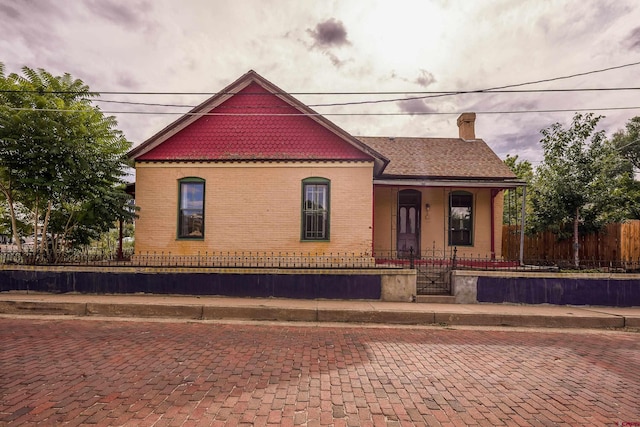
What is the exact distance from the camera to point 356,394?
386cm

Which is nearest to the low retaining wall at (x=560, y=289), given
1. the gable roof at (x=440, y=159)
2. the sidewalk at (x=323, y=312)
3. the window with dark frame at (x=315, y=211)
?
Result: the sidewalk at (x=323, y=312)

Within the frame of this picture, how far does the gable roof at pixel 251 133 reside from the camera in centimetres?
1109

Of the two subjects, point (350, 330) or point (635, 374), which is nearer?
point (635, 374)

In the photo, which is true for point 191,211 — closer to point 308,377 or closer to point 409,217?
point 308,377

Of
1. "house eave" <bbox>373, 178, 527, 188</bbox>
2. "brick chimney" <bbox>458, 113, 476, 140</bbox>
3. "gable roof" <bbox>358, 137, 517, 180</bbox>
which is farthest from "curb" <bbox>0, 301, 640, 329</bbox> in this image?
"brick chimney" <bbox>458, 113, 476, 140</bbox>

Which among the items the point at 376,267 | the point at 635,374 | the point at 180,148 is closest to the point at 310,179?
the point at 376,267

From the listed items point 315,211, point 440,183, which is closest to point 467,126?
point 440,183

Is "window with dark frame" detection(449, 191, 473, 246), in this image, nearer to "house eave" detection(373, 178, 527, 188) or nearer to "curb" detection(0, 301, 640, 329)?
"house eave" detection(373, 178, 527, 188)

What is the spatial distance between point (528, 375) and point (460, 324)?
3106 millimetres

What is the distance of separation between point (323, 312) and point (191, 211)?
20.9 ft

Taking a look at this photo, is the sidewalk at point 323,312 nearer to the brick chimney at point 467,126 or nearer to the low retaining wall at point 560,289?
the low retaining wall at point 560,289

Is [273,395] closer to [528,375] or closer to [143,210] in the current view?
[528,375]

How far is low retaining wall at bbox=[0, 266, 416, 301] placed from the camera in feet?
29.4

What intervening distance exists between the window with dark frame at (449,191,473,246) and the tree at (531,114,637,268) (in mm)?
2517
